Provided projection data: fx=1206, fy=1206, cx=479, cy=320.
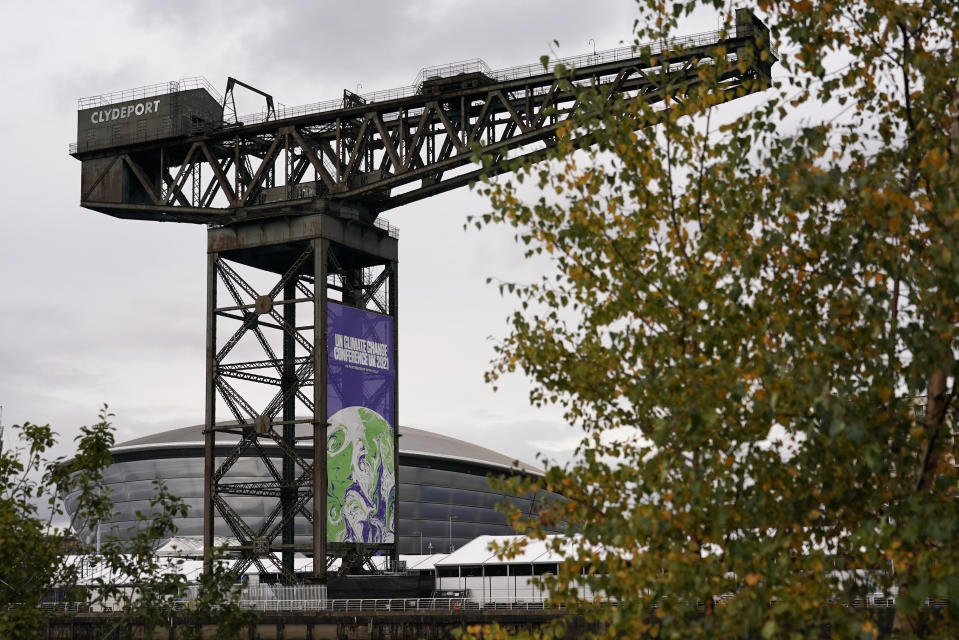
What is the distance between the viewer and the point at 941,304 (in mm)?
14008

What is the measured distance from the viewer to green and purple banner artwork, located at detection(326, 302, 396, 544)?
3189 inches

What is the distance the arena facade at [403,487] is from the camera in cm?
16588

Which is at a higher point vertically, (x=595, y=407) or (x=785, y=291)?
(x=785, y=291)

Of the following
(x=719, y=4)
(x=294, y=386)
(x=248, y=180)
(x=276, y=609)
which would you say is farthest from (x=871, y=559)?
(x=248, y=180)

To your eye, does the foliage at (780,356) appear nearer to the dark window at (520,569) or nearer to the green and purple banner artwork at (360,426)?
the green and purple banner artwork at (360,426)

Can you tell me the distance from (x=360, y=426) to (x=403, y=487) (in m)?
85.3

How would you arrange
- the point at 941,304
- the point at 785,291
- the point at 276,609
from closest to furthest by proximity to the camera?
the point at 941,304 < the point at 785,291 < the point at 276,609

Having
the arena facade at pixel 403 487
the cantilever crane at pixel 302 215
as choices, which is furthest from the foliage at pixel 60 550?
the arena facade at pixel 403 487

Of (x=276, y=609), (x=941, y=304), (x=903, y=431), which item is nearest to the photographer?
(x=941, y=304)

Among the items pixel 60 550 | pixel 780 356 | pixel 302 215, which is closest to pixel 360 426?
pixel 302 215

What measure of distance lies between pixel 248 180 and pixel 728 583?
244ft

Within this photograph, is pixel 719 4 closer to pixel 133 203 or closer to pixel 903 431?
pixel 903 431

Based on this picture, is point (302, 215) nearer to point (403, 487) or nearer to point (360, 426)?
point (360, 426)

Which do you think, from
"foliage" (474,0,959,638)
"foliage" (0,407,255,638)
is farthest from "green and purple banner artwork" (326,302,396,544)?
"foliage" (474,0,959,638)
